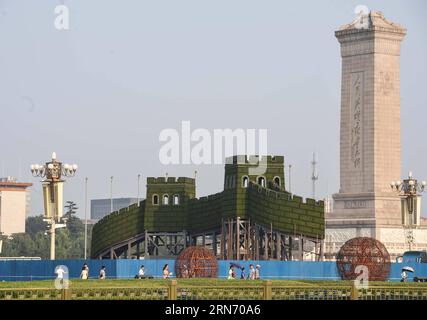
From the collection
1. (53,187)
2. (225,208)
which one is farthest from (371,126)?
(53,187)

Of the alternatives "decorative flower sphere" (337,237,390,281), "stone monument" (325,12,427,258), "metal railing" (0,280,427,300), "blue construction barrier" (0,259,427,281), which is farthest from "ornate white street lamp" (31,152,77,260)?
"stone monument" (325,12,427,258)

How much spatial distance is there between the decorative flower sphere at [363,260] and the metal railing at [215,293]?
16.5 metres

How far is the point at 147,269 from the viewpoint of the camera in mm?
73875

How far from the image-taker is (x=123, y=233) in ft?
354

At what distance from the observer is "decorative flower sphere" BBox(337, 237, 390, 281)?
60.3 metres

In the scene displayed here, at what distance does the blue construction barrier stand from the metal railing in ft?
96.6

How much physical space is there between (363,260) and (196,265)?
939 cm

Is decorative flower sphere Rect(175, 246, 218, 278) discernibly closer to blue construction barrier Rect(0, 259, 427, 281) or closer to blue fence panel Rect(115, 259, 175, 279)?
blue fence panel Rect(115, 259, 175, 279)

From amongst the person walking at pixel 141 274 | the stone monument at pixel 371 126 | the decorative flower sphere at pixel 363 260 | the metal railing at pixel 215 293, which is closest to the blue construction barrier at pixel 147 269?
the person walking at pixel 141 274

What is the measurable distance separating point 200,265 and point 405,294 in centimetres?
2339

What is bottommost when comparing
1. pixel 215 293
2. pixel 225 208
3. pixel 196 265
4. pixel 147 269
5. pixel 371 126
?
pixel 215 293

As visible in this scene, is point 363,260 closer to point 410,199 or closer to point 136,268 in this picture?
point 136,268
